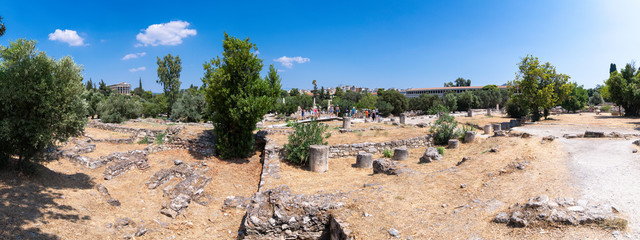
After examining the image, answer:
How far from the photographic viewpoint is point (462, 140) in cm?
1758

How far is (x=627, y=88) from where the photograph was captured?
97.9 feet

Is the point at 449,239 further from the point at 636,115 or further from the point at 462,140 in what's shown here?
the point at 636,115

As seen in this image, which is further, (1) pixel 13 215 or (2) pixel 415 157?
(2) pixel 415 157

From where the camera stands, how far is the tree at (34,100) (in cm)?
695

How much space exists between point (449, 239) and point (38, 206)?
8.46 meters

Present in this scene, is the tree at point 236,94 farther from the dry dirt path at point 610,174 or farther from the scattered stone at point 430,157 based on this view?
the dry dirt path at point 610,174

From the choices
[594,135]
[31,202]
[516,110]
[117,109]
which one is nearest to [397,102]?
[516,110]

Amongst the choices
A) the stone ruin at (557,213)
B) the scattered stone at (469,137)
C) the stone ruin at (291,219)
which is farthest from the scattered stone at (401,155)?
the stone ruin at (557,213)

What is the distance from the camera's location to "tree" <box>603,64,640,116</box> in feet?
97.7

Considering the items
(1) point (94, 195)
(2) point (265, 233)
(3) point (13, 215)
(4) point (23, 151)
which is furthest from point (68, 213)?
(2) point (265, 233)

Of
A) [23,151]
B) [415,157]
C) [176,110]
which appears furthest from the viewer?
[176,110]

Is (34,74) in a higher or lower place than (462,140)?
higher

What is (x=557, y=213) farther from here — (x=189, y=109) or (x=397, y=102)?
(x=397, y=102)

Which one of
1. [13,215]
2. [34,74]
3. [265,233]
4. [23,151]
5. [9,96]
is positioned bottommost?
[265,233]
